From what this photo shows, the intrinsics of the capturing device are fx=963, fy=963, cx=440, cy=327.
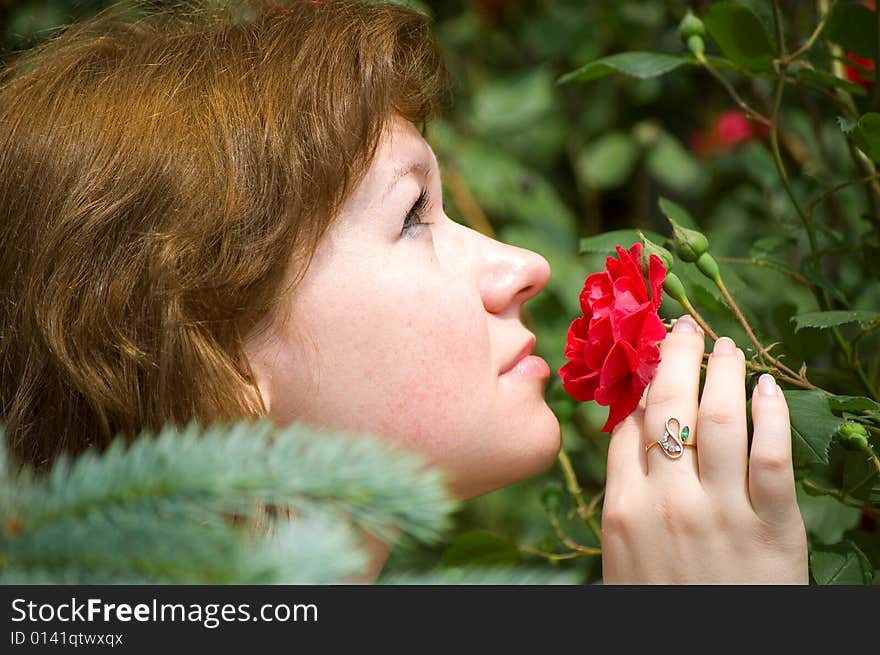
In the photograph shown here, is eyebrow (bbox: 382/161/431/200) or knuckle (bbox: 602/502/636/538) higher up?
eyebrow (bbox: 382/161/431/200)

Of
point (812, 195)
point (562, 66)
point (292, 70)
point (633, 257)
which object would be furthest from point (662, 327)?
point (562, 66)

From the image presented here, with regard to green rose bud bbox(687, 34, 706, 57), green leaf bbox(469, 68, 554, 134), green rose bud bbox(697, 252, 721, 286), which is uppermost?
green rose bud bbox(687, 34, 706, 57)

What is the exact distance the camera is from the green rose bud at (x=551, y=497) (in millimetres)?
1138

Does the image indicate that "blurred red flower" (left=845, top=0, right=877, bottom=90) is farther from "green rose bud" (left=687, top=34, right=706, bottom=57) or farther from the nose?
the nose

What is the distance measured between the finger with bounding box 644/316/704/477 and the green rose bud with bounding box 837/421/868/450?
0.11 meters

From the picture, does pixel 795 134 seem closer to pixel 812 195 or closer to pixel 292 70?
pixel 812 195

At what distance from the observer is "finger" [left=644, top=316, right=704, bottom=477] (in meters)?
0.78

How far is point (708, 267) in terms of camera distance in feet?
2.73

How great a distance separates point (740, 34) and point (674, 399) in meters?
0.43

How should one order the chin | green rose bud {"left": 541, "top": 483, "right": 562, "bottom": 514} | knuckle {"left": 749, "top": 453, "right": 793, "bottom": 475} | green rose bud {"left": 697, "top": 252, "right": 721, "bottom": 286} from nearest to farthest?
knuckle {"left": 749, "top": 453, "right": 793, "bottom": 475}, green rose bud {"left": 697, "top": 252, "right": 721, "bottom": 286}, the chin, green rose bud {"left": 541, "top": 483, "right": 562, "bottom": 514}

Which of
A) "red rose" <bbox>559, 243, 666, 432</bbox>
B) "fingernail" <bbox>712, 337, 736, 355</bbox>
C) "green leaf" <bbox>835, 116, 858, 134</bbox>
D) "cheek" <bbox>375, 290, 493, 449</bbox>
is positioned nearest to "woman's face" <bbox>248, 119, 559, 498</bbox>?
"cheek" <bbox>375, 290, 493, 449</bbox>

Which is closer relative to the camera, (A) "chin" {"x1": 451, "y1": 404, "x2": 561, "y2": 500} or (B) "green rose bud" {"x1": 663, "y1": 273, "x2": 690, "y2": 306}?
(B) "green rose bud" {"x1": 663, "y1": 273, "x2": 690, "y2": 306}

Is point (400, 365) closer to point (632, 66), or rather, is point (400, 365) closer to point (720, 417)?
point (720, 417)

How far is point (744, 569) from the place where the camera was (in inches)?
29.6
